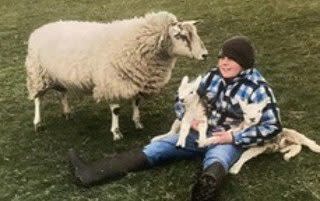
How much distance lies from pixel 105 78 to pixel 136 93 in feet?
1.10

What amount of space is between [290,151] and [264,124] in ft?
1.97

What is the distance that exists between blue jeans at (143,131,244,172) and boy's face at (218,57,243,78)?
22.1 inches

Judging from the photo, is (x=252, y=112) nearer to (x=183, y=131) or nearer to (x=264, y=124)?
(x=264, y=124)

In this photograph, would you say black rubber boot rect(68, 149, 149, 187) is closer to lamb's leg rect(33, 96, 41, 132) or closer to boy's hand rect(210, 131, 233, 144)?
boy's hand rect(210, 131, 233, 144)

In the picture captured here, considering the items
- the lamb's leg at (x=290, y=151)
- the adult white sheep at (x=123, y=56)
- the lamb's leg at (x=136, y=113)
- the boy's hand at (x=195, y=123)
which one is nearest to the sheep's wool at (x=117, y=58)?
the adult white sheep at (x=123, y=56)

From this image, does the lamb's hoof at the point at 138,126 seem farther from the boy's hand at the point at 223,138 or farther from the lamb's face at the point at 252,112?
the lamb's face at the point at 252,112

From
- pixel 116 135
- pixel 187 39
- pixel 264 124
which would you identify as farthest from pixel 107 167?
pixel 187 39

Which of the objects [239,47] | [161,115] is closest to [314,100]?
[161,115]

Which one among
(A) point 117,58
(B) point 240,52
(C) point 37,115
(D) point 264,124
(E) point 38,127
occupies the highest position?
(B) point 240,52

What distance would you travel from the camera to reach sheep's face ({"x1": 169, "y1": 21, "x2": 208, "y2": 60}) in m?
6.54

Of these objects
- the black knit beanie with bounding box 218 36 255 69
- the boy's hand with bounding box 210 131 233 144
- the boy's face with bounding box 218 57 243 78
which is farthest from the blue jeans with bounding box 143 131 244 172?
the black knit beanie with bounding box 218 36 255 69

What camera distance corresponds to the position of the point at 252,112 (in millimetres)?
5410

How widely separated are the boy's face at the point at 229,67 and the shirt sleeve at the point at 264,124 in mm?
237

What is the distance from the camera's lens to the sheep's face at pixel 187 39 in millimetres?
6535
